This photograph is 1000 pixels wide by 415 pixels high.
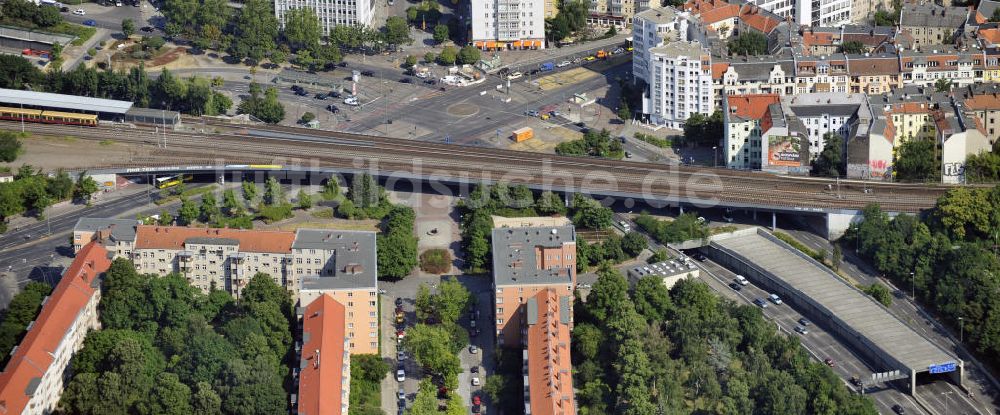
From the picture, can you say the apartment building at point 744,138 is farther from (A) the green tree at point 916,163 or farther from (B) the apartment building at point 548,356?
(B) the apartment building at point 548,356

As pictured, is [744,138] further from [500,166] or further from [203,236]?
[203,236]

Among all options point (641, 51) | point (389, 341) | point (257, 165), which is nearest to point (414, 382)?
point (389, 341)

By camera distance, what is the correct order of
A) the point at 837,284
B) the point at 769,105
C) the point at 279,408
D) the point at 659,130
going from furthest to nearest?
the point at 659,130
the point at 769,105
the point at 837,284
the point at 279,408

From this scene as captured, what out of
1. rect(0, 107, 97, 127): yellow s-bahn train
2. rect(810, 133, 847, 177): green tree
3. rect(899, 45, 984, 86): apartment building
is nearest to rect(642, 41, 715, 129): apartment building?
rect(810, 133, 847, 177): green tree

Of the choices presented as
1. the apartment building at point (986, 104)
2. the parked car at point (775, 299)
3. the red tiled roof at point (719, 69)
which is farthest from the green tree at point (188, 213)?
the apartment building at point (986, 104)

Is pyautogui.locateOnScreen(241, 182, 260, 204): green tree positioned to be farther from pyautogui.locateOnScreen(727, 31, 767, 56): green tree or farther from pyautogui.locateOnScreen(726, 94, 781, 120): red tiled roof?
pyautogui.locateOnScreen(727, 31, 767, 56): green tree

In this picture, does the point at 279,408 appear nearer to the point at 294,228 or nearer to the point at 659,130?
the point at 294,228
